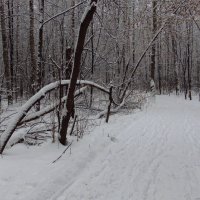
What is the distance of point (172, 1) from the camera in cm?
1291

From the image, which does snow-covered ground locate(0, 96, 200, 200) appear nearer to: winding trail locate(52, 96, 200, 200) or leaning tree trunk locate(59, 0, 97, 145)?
winding trail locate(52, 96, 200, 200)

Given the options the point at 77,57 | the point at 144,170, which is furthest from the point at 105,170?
the point at 77,57

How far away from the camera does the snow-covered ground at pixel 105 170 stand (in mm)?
5234

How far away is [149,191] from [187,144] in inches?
166

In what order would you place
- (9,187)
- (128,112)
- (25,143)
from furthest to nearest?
1. (128,112)
2. (25,143)
3. (9,187)

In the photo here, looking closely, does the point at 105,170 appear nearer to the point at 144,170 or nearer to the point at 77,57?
the point at 144,170

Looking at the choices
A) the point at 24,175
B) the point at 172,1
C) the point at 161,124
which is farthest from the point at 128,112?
the point at 24,175

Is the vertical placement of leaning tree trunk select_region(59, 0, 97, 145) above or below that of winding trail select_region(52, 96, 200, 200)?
above

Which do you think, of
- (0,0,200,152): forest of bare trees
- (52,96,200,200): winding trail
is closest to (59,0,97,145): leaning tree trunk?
(0,0,200,152): forest of bare trees

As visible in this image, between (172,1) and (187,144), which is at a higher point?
(172,1)

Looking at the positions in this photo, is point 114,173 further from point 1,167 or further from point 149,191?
point 1,167

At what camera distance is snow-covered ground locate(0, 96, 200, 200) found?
17.2ft

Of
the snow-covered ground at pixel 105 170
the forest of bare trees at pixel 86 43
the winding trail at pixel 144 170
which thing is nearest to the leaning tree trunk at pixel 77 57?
the forest of bare trees at pixel 86 43

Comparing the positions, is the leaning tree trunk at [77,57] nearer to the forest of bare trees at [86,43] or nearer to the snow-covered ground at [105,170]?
the forest of bare trees at [86,43]
